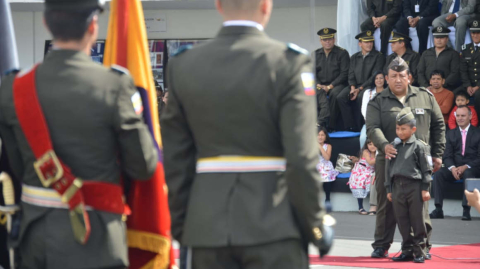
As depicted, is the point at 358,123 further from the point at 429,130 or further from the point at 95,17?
the point at 95,17

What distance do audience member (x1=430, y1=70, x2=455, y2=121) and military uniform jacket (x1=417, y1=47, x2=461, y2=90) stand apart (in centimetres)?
29

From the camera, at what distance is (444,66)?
550 inches

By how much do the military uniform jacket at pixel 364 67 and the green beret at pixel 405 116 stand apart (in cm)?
629

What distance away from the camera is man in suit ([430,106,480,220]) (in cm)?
1262

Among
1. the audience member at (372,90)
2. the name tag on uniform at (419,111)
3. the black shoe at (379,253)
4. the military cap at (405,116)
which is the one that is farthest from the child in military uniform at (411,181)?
the audience member at (372,90)

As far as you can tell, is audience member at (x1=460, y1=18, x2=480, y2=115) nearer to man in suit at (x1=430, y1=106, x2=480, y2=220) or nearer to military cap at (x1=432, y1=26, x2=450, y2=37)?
military cap at (x1=432, y1=26, x2=450, y2=37)

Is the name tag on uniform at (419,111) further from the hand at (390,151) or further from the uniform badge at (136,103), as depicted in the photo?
the uniform badge at (136,103)

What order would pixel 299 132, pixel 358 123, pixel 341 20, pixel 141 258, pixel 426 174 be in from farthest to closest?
pixel 341 20
pixel 358 123
pixel 426 174
pixel 141 258
pixel 299 132

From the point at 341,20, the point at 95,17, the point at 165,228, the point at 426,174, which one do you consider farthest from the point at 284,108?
the point at 341,20

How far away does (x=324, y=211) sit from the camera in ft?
10.1

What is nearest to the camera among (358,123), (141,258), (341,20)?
(141,258)

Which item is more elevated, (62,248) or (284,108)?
(284,108)

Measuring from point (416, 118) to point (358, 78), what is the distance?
6.59 meters

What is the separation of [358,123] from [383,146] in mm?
6433
